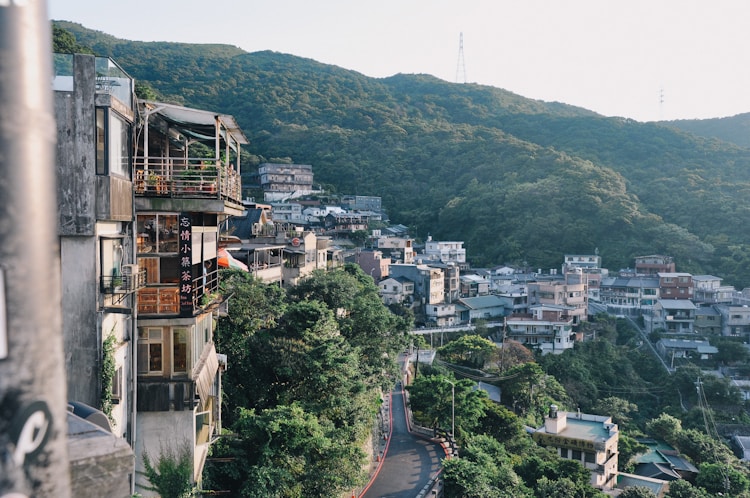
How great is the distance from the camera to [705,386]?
52.2 metres

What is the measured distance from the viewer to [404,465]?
2698 cm

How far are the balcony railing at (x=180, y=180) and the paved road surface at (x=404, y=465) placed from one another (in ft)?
48.6

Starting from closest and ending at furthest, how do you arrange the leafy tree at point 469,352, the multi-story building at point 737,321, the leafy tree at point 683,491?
the leafy tree at point 683,491
the leafy tree at point 469,352
the multi-story building at point 737,321

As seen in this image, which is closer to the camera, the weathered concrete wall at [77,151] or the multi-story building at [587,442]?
the weathered concrete wall at [77,151]

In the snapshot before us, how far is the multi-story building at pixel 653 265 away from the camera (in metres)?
74.9

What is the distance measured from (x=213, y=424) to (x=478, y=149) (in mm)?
109400

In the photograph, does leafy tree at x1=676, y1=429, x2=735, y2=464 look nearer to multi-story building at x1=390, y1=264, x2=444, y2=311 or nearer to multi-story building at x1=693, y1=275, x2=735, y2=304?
multi-story building at x1=390, y1=264, x2=444, y2=311

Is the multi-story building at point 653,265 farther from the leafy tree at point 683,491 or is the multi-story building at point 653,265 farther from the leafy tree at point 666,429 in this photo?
the leafy tree at point 683,491

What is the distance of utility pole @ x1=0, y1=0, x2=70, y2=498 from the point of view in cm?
161

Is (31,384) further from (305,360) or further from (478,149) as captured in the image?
(478,149)

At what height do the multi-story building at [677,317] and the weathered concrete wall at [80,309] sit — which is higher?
the weathered concrete wall at [80,309]

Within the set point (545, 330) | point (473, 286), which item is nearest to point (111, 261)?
point (545, 330)

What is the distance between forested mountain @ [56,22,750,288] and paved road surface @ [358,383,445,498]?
2191 inches

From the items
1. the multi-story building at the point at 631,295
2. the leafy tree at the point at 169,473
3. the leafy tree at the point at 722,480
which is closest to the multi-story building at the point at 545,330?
the multi-story building at the point at 631,295
